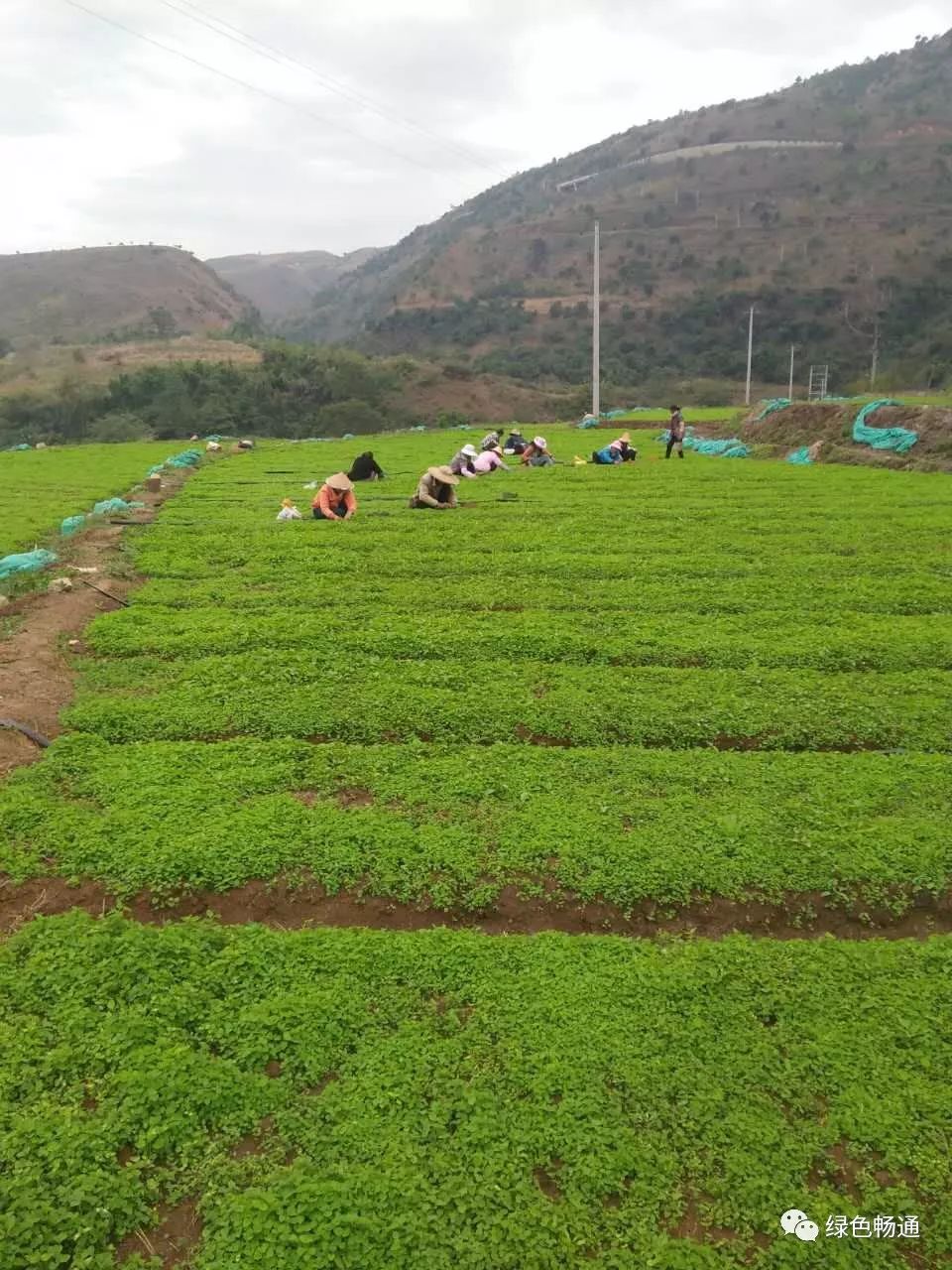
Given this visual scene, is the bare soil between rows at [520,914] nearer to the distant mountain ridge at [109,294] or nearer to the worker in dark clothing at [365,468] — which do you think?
the worker in dark clothing at [365,468]

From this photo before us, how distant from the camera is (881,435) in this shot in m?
27.4

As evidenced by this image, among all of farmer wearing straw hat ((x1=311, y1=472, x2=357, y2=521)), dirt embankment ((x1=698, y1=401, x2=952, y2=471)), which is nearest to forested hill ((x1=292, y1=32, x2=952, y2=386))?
dirt embankment ((x1=698, y1=401, x2=952, y2=471))

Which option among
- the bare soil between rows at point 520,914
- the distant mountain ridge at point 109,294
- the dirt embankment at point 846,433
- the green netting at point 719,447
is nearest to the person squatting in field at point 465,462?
the green netting at point 719,447

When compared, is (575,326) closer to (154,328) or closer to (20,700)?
(154,328)

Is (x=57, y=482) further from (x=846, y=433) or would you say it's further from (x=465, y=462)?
(x=846, y=433)

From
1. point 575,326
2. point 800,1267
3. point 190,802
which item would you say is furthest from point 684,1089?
point 575,326

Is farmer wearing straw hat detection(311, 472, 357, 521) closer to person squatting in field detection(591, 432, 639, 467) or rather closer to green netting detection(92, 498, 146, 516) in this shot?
green netting detection(92, 498, 146, 516)

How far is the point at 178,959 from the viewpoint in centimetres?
494

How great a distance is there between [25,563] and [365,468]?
11235 mm

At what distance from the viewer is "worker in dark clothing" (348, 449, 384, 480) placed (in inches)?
902

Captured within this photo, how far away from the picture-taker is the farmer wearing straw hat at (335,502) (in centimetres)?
1753

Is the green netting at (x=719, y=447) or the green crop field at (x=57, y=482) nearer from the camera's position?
the green crop field at (x=57, y=482)

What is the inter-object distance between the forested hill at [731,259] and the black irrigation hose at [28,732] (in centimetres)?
7117

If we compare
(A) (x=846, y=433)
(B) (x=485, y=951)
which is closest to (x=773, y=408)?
(A) (x=846, y=433)
